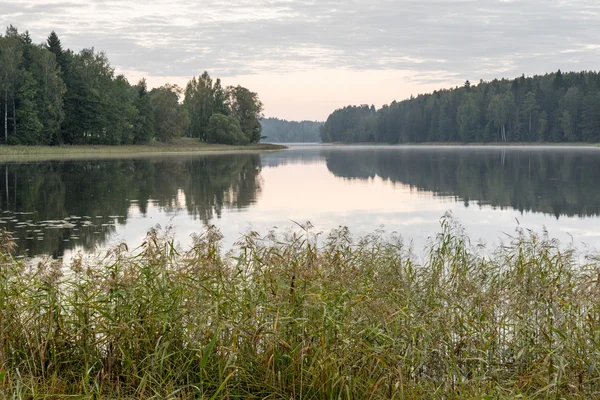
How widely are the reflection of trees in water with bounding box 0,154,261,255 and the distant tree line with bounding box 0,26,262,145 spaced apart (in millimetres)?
43331

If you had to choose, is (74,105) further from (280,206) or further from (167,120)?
(280,206)

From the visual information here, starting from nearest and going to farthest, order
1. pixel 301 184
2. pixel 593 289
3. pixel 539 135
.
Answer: pixel 593 289, pixel 301 184, pixel 539 135

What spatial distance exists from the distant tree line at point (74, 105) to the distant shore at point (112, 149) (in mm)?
2296

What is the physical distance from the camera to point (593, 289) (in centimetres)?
704

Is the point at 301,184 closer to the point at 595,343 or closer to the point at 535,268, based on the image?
the point at 535,268

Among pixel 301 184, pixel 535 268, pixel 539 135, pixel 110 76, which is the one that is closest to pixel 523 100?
pixel 539 135

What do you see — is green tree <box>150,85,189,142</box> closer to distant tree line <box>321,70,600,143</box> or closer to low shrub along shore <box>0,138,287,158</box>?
low shrub along shore <box>0,138,287,158</box>

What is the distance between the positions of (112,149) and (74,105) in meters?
9.16

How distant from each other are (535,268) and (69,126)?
8739 cm

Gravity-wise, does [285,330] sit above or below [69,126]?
below

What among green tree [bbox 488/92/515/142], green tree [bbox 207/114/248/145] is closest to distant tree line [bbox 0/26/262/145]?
green tree [bbox 207/114/248/145]

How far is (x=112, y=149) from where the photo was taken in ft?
285

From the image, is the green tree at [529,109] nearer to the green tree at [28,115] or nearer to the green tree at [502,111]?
the green tree at [502,111]

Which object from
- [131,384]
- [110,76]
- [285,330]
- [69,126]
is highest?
[110,76]
